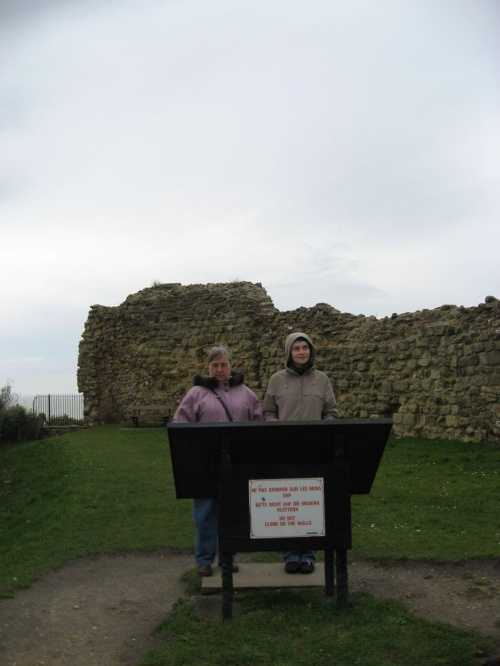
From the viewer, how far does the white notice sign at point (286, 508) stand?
4.90 meters

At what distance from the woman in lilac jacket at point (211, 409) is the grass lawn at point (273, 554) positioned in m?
0.72

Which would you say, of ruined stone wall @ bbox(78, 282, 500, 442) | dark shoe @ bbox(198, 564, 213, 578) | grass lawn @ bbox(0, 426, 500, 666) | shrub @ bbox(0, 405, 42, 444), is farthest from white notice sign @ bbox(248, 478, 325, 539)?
shrub @ bbox(0, 405, 42, 444)

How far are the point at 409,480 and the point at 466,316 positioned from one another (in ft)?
15.7

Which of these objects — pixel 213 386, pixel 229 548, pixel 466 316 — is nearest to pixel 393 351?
pixel 466 316

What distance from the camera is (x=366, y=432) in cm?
486

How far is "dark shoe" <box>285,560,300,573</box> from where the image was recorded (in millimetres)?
5852

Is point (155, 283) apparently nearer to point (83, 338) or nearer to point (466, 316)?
point (83, 338)

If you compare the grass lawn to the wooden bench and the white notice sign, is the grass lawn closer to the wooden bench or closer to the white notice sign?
the white notice sign

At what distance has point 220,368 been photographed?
6.06m

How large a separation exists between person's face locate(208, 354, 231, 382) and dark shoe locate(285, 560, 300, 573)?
5.29 feet

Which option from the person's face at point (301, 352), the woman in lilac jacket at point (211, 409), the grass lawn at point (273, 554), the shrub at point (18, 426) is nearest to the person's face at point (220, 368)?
the woman in lilac jacket at point (211, 409)

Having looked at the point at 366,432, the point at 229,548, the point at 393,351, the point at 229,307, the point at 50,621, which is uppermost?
the point at 229,307

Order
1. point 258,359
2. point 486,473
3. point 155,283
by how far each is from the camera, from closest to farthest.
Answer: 1. point 486,473
2. point 258,359
3. point 155,283

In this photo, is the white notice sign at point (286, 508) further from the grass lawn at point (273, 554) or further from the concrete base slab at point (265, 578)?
the concrete base slab at point (265, 578)
